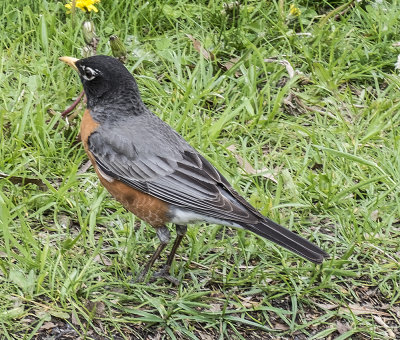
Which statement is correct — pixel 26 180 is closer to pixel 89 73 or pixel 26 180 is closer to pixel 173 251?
pixel 89 73

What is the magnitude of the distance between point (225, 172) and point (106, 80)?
3.44 ft

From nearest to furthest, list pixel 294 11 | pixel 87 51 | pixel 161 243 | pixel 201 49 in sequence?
1. pixel 161 243
2. pixel 87 51
3. pixel 201 49
4. pixel 294 11

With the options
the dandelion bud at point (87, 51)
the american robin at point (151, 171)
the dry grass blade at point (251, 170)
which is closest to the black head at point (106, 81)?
the american robin at point (151, 171)

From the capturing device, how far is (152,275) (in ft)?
14.1

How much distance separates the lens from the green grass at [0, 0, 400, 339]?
4.04 meters

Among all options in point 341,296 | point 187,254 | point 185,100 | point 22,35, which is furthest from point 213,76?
point 341,296

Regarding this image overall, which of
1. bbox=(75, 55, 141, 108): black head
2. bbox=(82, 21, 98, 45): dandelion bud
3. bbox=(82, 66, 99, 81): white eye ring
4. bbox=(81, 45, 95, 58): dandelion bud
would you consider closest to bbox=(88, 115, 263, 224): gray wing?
bbox=(75, 55, 141, 108): black head

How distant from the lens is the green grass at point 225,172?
404 centimetres

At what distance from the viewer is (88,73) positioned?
4523 mm

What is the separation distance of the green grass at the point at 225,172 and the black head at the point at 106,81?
22.4 inches

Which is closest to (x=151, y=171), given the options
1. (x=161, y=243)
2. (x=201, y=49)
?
(x=161, y=243)

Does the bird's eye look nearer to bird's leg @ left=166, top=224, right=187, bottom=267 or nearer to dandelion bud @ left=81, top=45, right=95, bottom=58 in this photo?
dandelion bud @ left=81, top=45, right=95, bottom=58

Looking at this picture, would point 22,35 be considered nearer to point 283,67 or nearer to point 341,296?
point 283,67

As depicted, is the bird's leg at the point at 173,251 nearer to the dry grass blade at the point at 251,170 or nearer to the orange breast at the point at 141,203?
the orange breast at the point at 141,203
